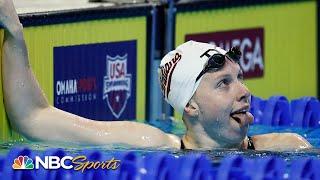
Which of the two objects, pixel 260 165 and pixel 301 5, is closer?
→ pixel 260 165

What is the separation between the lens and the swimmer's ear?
5801 mm

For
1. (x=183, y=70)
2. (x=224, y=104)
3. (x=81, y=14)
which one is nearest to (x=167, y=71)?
(x=183, y=70)

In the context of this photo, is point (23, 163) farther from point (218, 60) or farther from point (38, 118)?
point (218, 60)

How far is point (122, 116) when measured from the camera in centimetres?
704

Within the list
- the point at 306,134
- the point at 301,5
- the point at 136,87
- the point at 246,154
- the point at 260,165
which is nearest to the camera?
Result: the point at 260,165

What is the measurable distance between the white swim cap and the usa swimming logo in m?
1.08

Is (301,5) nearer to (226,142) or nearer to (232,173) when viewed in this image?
(226,142)

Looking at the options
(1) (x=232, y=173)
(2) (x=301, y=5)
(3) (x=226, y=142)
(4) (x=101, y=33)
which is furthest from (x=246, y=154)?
(2) (x=301, y=5)

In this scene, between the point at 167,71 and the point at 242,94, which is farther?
the point at 167,71

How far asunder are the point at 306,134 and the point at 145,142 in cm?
114

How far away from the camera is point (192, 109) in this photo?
5816 mm

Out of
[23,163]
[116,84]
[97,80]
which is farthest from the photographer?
[116,84]

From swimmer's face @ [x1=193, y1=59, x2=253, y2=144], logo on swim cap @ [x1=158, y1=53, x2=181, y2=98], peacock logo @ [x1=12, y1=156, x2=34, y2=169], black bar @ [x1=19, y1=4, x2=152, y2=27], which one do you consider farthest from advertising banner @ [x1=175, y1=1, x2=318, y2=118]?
peacock logo @ [x1=12, y1=156, x2=34, y2=169]

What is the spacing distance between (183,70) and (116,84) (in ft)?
4.03
